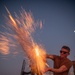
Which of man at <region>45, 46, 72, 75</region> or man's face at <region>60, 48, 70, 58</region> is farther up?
man's face at <region>60, 48, 70, 58</region>

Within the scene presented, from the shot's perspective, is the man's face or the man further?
the man's face

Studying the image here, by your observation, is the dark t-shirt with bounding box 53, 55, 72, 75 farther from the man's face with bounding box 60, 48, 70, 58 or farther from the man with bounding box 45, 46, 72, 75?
the man's face with bounding box 60, 48, 70, 58

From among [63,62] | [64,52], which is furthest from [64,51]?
[63,62]

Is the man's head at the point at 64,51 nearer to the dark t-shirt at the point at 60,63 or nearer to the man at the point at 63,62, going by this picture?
the man at the point at 63,62

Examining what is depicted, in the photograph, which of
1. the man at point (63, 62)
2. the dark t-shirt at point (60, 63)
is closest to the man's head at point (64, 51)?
the man at point (63, 62)

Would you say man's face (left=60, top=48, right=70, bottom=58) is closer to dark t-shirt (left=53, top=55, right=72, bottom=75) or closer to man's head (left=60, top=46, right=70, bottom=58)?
man's head (left=60, top=46, right=70, bottom=58)

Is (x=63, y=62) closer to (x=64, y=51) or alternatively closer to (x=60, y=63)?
(x=60, y=63)

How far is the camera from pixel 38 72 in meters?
3.91

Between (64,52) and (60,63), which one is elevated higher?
(64,52)

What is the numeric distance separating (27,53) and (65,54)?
148 cm

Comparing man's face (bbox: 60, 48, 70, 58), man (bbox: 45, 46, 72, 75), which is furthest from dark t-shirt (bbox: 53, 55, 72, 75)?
man's face (bbox: 60, 48, 70, 58)

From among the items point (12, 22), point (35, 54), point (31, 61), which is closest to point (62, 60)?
point (35, 54)

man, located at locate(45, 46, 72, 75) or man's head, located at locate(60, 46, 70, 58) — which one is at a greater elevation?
man's head, located at locate(60, 46, 70, 58)

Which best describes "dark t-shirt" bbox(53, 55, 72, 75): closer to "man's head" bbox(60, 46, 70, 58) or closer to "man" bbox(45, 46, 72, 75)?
"man" bbox(45, 46, 72, 75)
